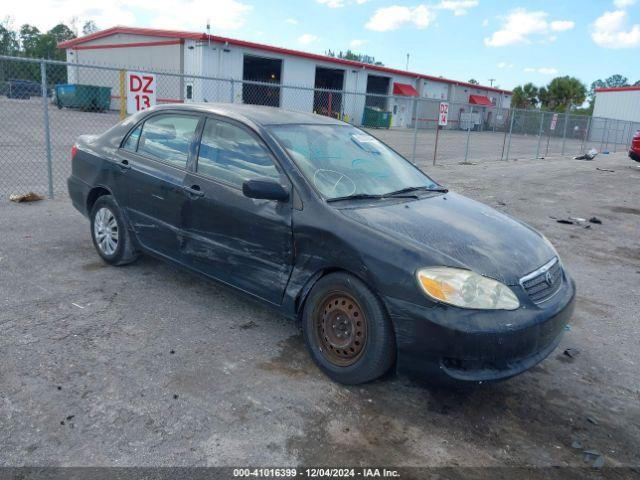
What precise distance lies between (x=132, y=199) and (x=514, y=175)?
42.7 feet

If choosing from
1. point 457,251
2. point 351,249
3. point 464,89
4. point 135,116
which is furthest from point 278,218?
point 464,89

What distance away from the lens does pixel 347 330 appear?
10.9 ft

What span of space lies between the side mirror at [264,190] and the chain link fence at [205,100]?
5196 millimetres

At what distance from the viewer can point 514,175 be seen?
15477 millimetres

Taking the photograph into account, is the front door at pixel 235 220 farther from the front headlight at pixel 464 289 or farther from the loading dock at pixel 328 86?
the loading dock at pixel 328 86

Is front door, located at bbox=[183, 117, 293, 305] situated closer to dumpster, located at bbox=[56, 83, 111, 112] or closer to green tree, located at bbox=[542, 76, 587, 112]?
dumpster, located at bbox=[56, 83, 111, 112]

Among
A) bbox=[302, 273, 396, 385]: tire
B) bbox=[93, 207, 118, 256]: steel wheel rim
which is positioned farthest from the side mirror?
bbox=[93, 207, 118, 256]: steel wheel rim

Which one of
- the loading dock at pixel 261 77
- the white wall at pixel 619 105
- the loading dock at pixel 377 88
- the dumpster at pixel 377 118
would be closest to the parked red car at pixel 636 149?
the loading dock at pixel 261 77

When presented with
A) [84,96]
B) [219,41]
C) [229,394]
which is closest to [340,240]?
[229,394]

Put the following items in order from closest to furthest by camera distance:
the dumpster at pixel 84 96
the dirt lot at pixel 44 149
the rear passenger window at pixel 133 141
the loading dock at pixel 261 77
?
1. the rear passenger window at pixel 133 141
2. the dirt lot at pixel 44 149
3. the dumpster at pixel 84 96
4. the loading dock at pixel 261 77

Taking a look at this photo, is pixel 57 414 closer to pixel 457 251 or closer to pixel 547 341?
pixel 457 251

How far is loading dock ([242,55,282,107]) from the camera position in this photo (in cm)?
3388

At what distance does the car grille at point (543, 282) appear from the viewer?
3223 mm

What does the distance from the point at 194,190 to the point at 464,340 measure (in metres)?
2.31
